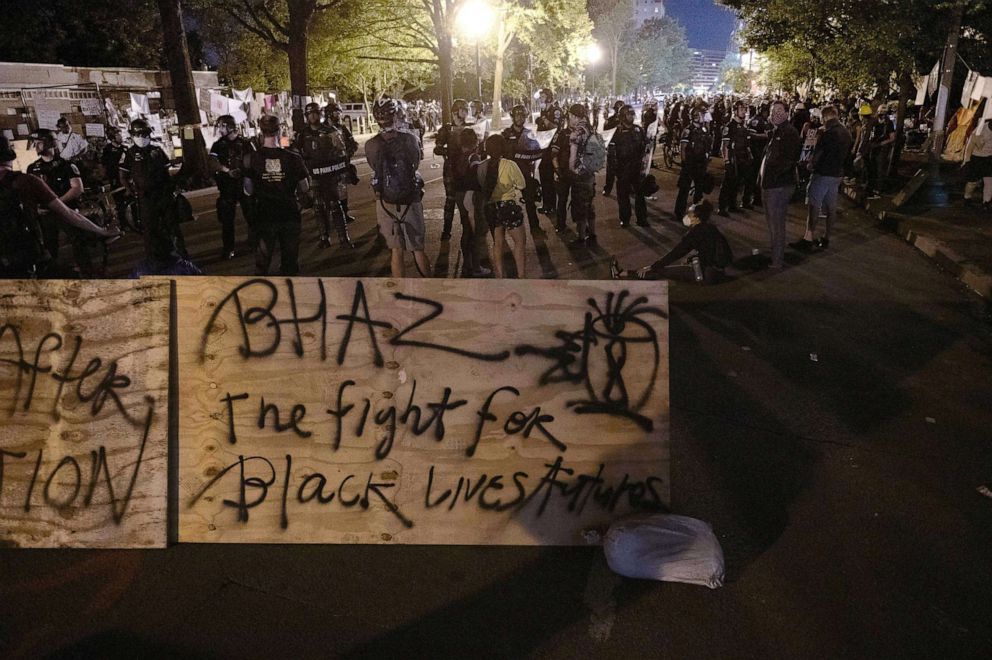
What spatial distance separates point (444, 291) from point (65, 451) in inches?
78.2

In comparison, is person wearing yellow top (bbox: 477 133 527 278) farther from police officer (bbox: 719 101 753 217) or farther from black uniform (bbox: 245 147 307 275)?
police officer (bbox: 719 101 753 217)

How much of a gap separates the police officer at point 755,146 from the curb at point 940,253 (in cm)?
223

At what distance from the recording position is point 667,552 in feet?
10.4

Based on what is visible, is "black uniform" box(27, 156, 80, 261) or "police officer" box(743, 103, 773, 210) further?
"police officer" box(743, 103, 773, 210)

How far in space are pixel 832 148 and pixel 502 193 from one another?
474 cm

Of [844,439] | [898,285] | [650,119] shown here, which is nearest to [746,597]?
[844,439]

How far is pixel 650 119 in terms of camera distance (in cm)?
1584

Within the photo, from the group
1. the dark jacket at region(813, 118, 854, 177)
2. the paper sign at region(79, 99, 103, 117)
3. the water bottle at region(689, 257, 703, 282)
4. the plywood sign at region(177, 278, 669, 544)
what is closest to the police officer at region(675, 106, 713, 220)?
the dark jacket at region(813, 118, 854, 177)

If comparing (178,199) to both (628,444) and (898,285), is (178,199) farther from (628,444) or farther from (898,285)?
(898,285)

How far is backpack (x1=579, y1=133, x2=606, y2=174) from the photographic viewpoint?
9.66m

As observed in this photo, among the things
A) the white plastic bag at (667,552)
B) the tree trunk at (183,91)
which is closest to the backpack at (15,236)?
the white plastic bag at (667,552)

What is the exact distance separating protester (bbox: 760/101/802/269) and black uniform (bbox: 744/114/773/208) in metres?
3.65

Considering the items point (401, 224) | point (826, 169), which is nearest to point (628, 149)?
point (826, 169)

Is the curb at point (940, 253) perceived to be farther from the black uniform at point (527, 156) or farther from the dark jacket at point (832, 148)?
the black uniform at point (527, 156)
